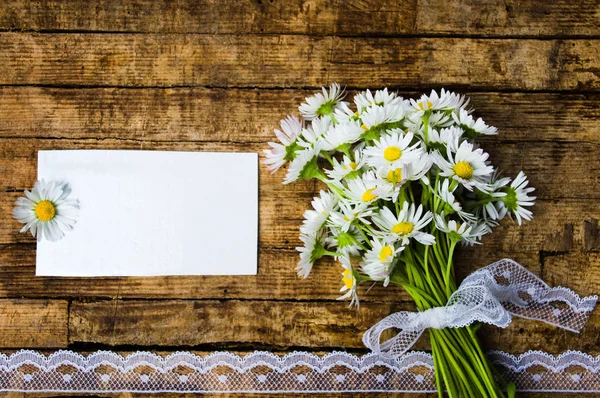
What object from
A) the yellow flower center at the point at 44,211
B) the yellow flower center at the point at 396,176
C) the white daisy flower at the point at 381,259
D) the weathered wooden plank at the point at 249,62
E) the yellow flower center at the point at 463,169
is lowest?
the white daisy flower at the point at 381,259

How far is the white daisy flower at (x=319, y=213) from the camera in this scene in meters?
0.96

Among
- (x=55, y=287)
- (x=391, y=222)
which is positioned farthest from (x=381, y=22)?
(x=55, y=287)

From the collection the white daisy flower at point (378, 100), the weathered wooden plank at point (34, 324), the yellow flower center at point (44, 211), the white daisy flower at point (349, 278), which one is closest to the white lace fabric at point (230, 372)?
the weathered wooden plank at point (34, 324)

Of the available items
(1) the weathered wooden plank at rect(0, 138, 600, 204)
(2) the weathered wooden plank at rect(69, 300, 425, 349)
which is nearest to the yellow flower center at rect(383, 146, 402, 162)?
(1) the weathered wooden plank at rect(0, 138, 600, 204)

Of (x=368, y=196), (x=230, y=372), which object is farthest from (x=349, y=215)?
(x=230, y=372)

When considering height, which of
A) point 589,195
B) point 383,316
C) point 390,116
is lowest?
point 383,316

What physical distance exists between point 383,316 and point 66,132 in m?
0.71

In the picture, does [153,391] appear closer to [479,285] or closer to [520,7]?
[479,285]

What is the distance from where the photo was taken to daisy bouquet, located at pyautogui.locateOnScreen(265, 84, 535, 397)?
2.96 feet

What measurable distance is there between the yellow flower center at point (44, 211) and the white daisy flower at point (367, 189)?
562 mm

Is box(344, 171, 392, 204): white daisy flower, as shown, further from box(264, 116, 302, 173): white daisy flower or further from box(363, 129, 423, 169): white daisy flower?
box(264, 116, 302, 173): white daisy flower

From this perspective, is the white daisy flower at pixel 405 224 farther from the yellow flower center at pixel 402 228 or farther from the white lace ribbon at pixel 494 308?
the white lace ribbon at pixel 494 308

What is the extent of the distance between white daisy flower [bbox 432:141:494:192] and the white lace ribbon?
6.9 inches

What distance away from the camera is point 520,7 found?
43.8 inches
